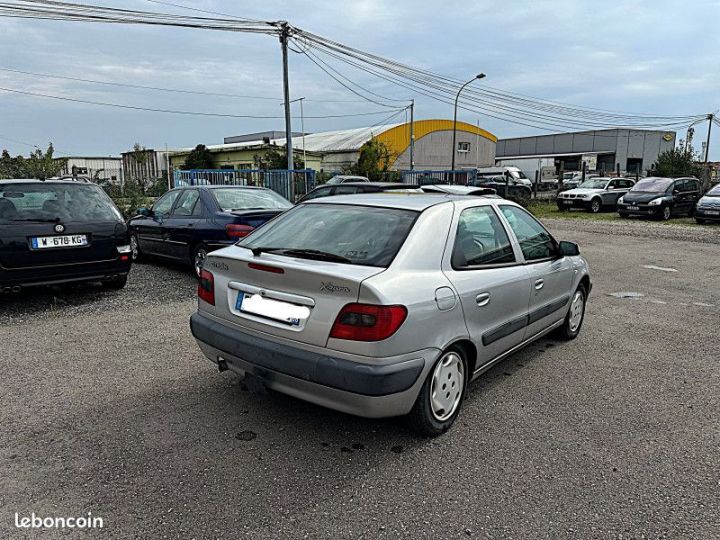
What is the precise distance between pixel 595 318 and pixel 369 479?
443 centimetres

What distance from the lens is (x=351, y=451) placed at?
3.15 metres

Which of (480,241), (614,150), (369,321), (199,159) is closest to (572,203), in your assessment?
(480,241)

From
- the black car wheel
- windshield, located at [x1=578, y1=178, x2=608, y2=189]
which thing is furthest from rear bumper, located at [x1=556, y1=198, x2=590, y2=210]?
the black car wheel

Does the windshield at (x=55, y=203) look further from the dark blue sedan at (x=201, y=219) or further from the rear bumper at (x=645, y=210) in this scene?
the rear bumper at (x=645, y=210)

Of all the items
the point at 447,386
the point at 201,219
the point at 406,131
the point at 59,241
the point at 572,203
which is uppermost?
the point at 406,131

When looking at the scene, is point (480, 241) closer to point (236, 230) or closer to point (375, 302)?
point (375, 302)

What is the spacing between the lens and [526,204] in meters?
26.8

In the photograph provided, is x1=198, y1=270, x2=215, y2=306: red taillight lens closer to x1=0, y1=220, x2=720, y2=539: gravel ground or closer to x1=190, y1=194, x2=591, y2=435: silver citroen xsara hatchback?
x1=190, y1=194, x2=591, y2=435: silver citroen xsara hatchback

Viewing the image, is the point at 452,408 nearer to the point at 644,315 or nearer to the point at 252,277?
the point at 252,277

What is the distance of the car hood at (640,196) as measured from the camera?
20359mm

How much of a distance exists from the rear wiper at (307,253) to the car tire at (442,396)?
85cm

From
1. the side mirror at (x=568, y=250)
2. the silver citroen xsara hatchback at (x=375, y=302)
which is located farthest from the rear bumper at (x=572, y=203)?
the silver citroen xsara hatchback at (x=375, y=302)

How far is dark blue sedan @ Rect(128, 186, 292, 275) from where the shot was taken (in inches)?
298

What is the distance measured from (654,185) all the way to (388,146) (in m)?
26.9
